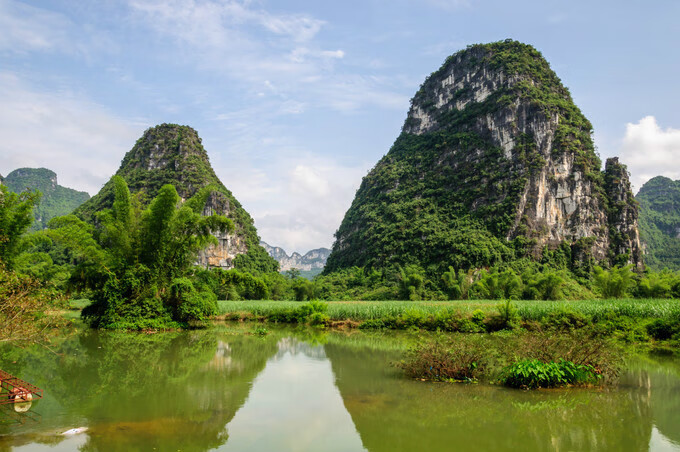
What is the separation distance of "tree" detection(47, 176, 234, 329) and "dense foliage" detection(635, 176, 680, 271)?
7034 centimetres

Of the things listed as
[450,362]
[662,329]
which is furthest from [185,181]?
[450,362]

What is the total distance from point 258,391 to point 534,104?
57952mm

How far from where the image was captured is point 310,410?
7.95 m

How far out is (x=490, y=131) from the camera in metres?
61.7

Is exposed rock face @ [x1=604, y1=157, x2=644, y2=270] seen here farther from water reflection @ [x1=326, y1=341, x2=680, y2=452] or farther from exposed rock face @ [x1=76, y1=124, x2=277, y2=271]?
water reflection @ [x1=326, y1=341, x2=680, y2=452]

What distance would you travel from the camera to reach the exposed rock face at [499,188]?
53.1m

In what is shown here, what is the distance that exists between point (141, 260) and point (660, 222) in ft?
314

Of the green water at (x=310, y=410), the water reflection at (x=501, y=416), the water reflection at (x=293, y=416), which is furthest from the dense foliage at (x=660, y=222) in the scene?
the water reflection at (x=293, y=416)

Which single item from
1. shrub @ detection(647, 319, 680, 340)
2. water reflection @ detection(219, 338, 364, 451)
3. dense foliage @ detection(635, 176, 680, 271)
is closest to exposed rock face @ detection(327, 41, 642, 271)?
dense foliage @ detection(635, 176, 680, 271)

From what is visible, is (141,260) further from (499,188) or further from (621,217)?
(621,217)

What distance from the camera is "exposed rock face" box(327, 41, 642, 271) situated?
53.1 metres

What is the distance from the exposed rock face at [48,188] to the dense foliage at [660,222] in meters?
123

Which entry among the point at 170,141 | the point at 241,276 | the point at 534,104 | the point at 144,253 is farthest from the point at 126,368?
the point at 170,141

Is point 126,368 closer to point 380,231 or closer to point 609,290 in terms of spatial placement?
point 609,290
